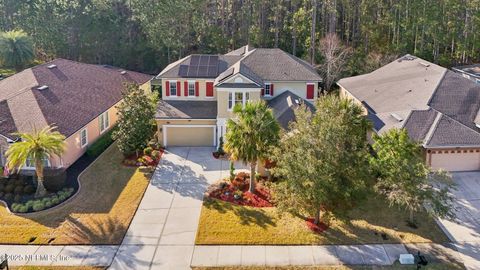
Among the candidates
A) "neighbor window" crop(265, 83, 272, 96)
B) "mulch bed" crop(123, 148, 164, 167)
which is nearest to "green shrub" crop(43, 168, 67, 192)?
"mulch bed" crop(123, 148, 164, 167)

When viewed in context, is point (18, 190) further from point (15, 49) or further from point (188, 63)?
point (15, 49)

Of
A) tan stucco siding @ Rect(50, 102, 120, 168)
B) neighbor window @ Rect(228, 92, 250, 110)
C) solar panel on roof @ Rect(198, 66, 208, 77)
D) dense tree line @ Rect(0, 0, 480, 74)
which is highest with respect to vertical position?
dense tree line @ Rect(0, 0, 480, 74)

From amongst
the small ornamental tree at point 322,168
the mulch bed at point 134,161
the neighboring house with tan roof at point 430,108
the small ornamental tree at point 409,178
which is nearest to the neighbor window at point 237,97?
the mulch bed at point 134,161

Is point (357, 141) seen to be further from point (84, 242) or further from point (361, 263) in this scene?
point (84, 242)

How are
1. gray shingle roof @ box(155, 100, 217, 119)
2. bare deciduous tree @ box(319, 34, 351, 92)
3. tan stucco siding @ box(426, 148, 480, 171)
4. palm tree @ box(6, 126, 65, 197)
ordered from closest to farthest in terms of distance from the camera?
palm tree @ box(6, 126, 65, 197) < tan stucco siding @ box(426, 148, 480, 171) < gray shingle roof @ box(155, 100, 217, 119) < bare deciduous tree @ box(319, 34, 351, 92)

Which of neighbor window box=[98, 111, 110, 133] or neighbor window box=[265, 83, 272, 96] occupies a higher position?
neighbor window box=[265, 83, 272, 96]

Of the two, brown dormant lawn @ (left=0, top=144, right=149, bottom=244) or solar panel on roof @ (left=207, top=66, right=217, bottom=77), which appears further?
solar panel on roof @ (left=207, top=66, right=217, bottom=77)

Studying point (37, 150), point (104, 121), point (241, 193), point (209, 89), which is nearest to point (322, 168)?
point (241, 193)

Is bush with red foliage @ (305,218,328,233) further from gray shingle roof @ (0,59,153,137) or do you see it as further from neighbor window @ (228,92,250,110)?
gray shingle roof @ (0,59,153,137)

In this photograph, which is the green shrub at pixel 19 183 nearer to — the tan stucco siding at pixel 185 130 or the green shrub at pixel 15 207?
the green shrub at pixel 15 207
